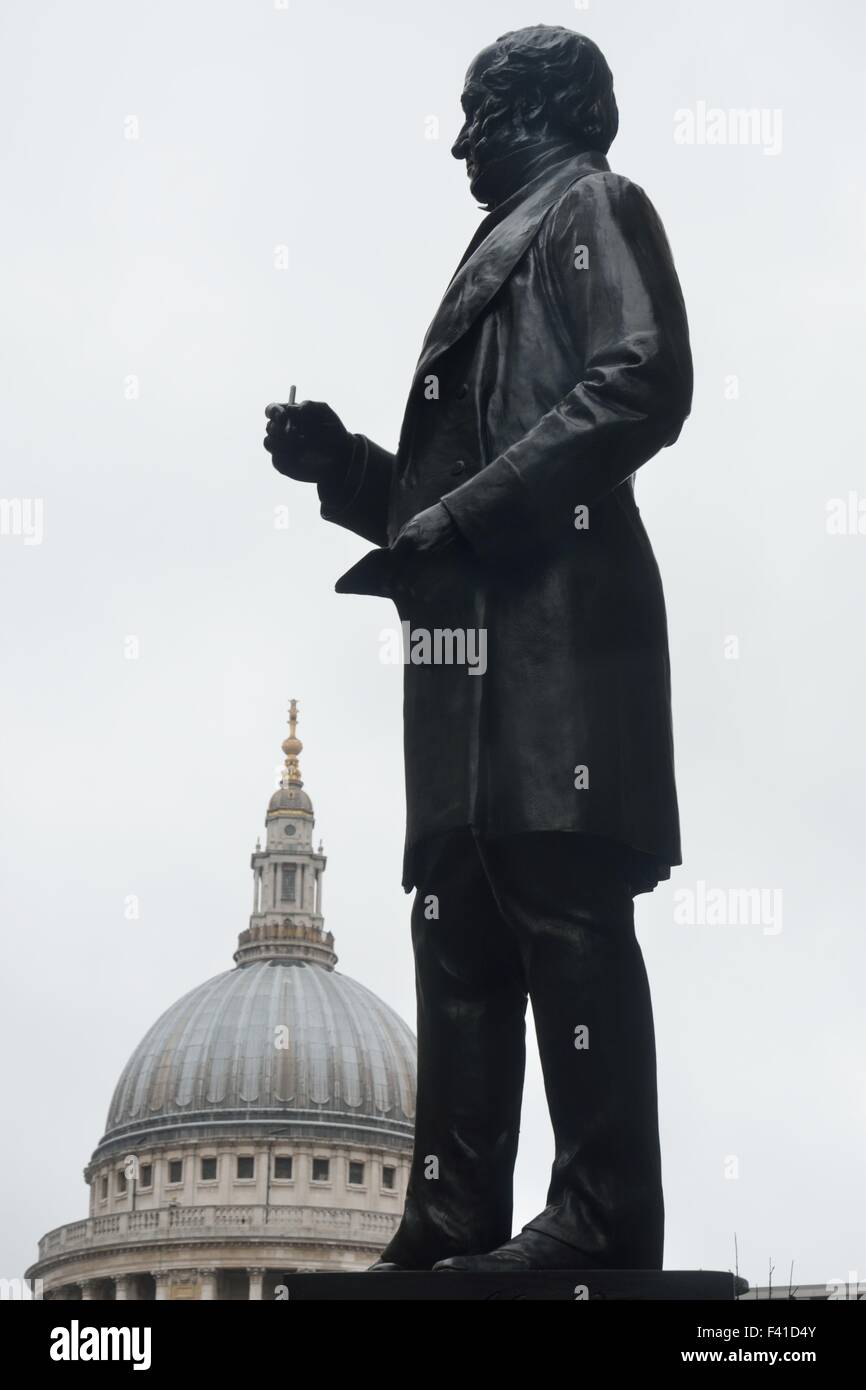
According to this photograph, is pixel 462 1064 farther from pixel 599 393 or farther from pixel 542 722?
pixel 599 393

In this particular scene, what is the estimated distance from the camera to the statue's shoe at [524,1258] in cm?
696

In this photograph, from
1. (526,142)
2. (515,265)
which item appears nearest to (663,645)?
(515,265)

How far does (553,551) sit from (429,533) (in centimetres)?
44

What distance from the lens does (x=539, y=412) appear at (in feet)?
26.0

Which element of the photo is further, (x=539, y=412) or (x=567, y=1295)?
(x=539, y=412)

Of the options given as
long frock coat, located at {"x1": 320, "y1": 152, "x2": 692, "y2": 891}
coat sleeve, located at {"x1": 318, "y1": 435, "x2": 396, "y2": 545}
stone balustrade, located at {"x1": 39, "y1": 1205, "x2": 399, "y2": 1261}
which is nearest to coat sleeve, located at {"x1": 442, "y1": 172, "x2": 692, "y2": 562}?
long frock coat, located at {"x1": 320, "y1": 152, "x2": 692, "y2": 891}

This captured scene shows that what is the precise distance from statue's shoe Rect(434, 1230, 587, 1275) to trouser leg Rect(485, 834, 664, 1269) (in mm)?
31

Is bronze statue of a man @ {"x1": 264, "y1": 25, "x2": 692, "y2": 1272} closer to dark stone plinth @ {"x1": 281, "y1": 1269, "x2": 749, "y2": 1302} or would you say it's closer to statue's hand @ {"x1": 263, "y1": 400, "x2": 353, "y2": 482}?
dark stone plinth @ {"x1": 281, "y1": 1269, "x2": 749, "y2": 1302}

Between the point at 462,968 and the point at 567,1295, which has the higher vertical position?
the point at 462,968

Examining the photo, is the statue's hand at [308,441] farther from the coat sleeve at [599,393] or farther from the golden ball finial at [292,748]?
the golden ball finial at [292,748]

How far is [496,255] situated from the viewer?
8.20m

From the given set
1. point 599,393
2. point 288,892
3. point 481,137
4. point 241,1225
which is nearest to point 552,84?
point 481,137
